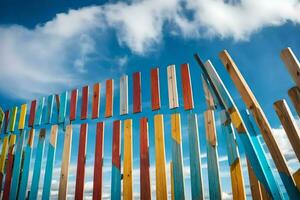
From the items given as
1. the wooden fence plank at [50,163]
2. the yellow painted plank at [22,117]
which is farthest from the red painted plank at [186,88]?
the yellow painted plank at [22,117]

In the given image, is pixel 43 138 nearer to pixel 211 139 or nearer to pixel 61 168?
pixel 61 168

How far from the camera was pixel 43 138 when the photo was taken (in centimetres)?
426

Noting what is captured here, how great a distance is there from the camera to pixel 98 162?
352cm

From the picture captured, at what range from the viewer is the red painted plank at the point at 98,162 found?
3.40 metres

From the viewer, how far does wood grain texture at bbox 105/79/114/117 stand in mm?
3811

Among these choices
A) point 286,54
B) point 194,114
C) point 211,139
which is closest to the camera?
point 286,54

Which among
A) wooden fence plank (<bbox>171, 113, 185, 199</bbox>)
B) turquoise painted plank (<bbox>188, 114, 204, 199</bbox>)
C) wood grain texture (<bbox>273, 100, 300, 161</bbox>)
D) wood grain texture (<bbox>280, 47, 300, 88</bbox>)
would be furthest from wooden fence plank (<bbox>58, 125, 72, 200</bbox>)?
wood grain texture (<bbox>280, 47, 300, 88</bbox>)

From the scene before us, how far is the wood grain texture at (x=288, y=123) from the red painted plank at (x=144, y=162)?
1782 millimetres

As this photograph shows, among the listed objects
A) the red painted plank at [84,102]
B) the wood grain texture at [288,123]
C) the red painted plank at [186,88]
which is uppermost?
the red painted plank at [84,102]

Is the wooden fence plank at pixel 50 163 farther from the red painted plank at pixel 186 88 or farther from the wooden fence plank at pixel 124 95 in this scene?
the red painted plank at pixel 186 88

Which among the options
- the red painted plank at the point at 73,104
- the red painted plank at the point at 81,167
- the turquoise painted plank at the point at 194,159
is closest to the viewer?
the turquoise painted plank at the point at 194,159

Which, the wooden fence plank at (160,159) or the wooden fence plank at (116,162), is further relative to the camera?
the wooden fence plank at (116,162)

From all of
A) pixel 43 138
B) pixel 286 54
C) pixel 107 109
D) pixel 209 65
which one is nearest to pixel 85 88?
pixel 107 109

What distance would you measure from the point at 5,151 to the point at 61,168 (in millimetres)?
1711
